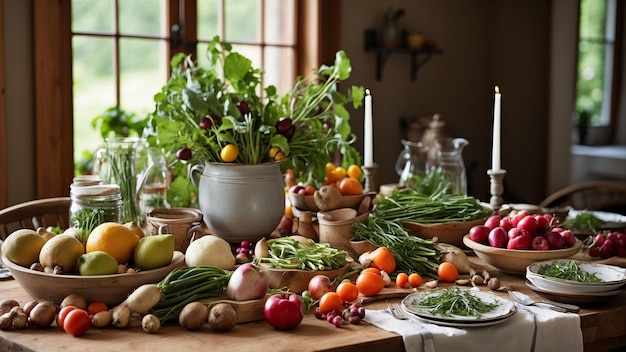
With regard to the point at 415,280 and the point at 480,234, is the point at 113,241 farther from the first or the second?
the point at 480,234

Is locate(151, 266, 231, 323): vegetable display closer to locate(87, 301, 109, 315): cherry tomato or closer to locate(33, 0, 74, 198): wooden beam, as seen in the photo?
locate(87, 301, 109, 315): cherry tomato

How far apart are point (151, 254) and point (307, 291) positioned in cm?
34

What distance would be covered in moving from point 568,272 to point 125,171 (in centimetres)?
124

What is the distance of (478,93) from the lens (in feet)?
16.7

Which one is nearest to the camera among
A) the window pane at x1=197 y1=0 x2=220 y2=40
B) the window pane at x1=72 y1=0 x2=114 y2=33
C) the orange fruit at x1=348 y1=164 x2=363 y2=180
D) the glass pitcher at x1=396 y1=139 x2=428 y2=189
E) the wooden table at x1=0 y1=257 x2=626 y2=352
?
the wooden table at x1=0 y1=257 x2=626 y2=352

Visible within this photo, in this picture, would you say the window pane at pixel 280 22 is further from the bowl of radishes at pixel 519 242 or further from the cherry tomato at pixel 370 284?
the cherry tomato at pixel 370 284

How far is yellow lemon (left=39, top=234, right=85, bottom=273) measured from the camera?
1.70 meters

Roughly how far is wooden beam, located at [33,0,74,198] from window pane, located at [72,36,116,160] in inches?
7.4

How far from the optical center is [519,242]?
6.43ft

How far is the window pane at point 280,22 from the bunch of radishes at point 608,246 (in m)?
2.46

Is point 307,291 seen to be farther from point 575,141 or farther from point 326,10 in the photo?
point 575,141

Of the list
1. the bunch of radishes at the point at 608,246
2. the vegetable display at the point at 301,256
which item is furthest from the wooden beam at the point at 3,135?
the bunch of radishes at the point at 608,246

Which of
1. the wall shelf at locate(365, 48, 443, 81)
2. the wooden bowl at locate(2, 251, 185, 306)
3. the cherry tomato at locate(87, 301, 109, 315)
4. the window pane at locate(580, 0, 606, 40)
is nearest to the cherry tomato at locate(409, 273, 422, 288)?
the wooden bowl at locate(2, 251, 185, 306)

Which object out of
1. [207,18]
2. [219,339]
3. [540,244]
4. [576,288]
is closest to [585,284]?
[576,288]
